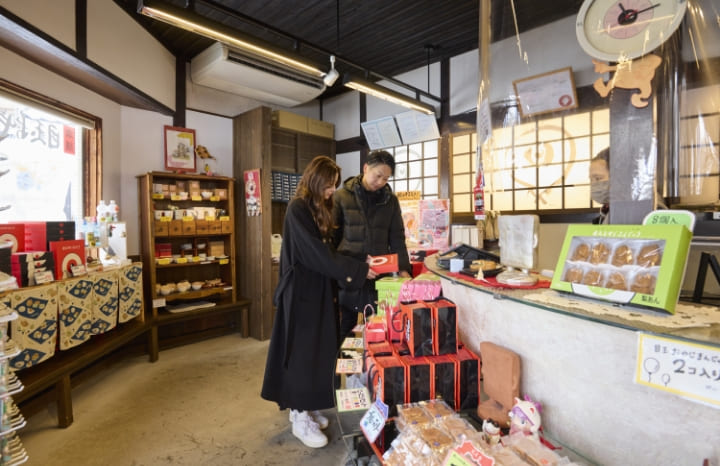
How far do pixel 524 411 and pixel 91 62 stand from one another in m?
3.68

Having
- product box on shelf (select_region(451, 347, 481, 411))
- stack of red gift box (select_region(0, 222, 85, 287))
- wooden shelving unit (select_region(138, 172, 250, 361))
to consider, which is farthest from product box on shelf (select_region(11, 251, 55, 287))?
product box on shelf (select_region(451, 347, 481, 411))

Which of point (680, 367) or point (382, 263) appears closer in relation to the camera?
point (680, 367)

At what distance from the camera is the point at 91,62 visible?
9.23ft

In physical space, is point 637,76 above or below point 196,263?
above

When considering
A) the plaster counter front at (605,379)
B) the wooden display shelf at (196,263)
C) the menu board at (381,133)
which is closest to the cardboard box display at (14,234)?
the wooden display shelf at (196,263)

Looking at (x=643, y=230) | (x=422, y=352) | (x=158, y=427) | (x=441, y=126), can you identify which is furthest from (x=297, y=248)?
(x=441, y=126)

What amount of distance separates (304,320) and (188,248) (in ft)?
9.50

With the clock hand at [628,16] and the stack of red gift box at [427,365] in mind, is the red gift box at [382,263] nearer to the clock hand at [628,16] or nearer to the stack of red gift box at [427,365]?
the stack of red gift box at [427,365]

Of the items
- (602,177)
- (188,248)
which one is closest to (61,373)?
(188,248)

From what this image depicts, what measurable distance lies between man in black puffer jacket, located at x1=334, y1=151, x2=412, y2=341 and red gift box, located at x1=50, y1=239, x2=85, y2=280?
1.99 meters

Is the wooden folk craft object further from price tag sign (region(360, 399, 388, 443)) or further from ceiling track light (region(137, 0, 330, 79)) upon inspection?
ceiling track light (region(137, 0, 330, 79))

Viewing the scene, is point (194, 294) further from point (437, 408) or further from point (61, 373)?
point (437, 408)

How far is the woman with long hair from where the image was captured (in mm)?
1938

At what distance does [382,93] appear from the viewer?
374 centimetres
